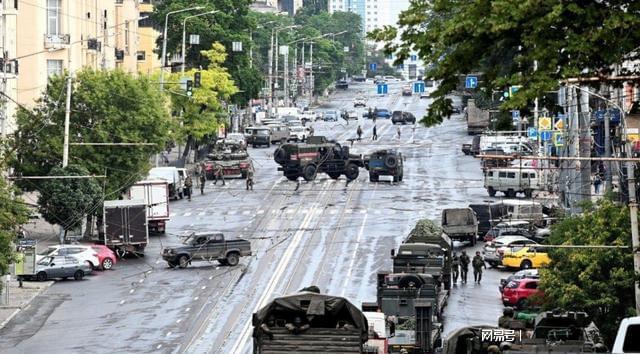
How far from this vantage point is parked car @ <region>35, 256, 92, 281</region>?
63844 mm

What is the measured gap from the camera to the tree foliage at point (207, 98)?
107250mm

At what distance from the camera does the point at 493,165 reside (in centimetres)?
9188

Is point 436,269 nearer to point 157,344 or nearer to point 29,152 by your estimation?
point 157,344

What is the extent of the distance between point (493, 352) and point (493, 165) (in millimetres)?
62206

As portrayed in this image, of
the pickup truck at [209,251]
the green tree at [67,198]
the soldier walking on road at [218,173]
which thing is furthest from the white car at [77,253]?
the soldier walking on road at [218,173]

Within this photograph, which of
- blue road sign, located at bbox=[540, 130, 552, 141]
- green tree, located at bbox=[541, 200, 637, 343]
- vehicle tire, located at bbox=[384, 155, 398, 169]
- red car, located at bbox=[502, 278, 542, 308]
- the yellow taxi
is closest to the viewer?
green tree, located at bbox=[541, 200, 637, 343]

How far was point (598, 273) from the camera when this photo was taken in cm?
4603

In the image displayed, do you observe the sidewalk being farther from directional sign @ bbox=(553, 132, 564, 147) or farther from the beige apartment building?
the beige apartment building

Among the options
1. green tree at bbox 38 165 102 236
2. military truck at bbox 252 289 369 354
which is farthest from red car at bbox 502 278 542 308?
military truck at bbox 252 289 369 354

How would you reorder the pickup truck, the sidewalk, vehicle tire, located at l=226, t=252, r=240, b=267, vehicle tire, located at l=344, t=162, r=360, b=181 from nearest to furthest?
the sidewalk → the pickup truck → vehicle tire, located at l=226, t=252, r=240, b=267 → vehicle tire, located at l=344, t=162, r=360, b=181

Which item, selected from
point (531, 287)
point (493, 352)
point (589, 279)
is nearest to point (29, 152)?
point (531, 287)

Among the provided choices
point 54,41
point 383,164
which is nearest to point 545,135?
point 383,164

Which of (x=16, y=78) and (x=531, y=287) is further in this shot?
(x=16, y=78)

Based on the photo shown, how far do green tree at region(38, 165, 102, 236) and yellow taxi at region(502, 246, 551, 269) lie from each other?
652 inches
